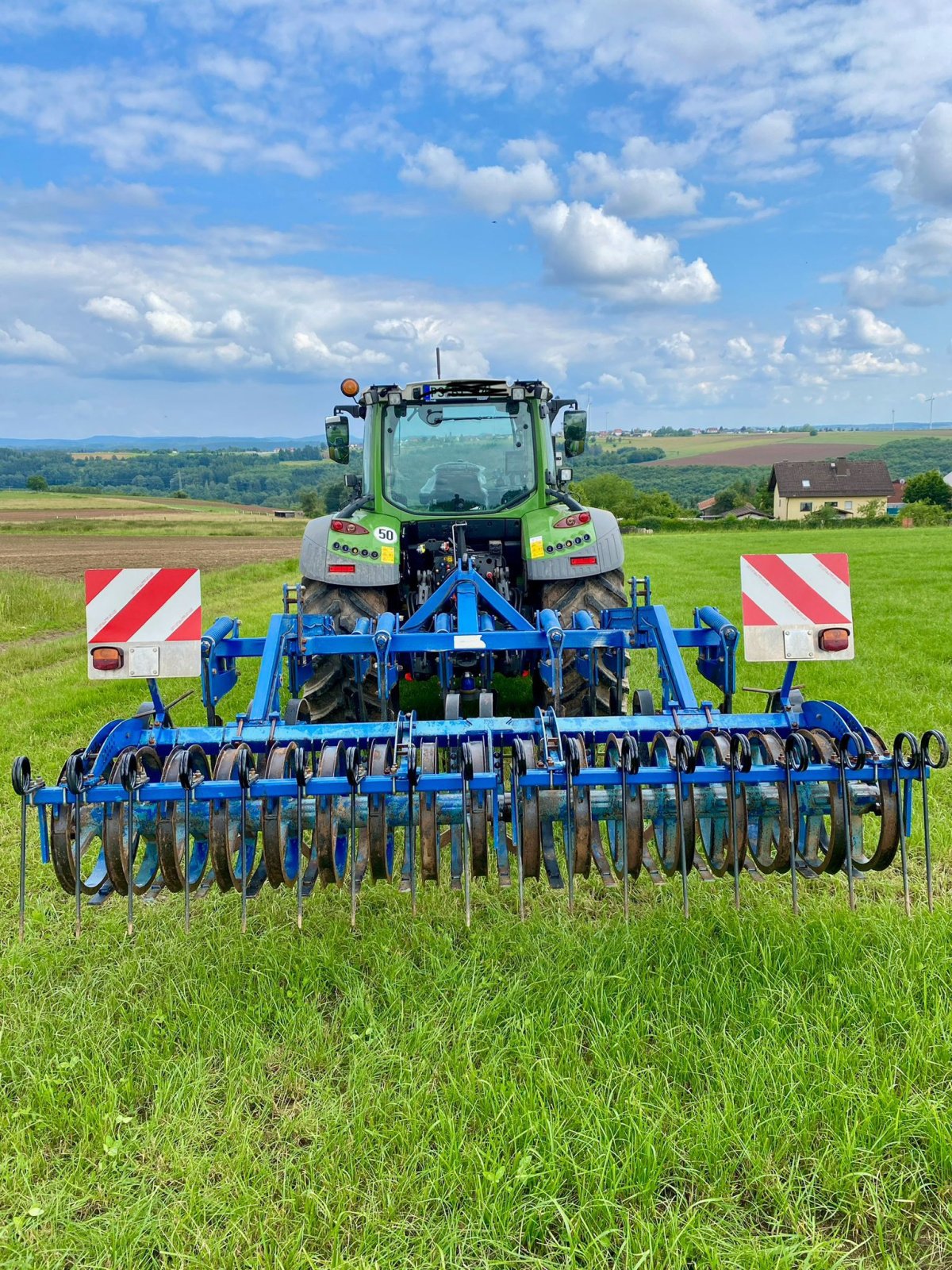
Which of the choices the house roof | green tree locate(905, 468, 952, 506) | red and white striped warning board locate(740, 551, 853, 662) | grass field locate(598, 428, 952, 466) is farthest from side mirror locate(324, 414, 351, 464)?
grass field locate(598, 428, 952, 466)

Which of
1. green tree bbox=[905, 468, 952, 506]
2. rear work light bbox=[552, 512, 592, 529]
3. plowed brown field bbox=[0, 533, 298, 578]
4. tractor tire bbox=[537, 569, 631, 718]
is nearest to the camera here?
tractor tire bbox=[537, 569, 631, 718]

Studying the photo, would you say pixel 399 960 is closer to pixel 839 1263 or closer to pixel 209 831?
pixel 209 831

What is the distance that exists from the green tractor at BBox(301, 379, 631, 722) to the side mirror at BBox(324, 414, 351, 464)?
19 mm

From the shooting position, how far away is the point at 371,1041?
238cm

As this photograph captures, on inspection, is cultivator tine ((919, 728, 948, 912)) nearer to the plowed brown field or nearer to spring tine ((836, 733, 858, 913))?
spring tine ((836, 733, 858, 913))

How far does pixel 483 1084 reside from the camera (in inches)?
85.4

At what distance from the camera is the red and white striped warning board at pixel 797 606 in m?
3.42

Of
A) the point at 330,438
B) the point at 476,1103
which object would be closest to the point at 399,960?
the point at 476,1103

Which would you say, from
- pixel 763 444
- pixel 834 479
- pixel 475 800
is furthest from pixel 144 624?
pixel 763 444

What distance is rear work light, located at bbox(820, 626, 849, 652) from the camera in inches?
135

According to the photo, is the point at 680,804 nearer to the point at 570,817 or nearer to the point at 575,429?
the point at 570,817

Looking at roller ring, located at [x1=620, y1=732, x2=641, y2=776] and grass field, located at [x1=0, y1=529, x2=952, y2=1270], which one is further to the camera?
roller ring, located at [x1=620, y1=732, x2=641, y2=776]

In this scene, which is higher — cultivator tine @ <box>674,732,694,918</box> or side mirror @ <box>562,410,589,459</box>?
side mirror @ <box>562,410,589,459</box>

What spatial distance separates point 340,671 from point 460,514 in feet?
4.88
